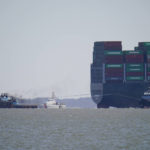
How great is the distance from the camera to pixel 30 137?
52.7 m

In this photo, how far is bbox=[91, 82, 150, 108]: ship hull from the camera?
166 meters

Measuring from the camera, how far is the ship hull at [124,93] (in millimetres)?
165500

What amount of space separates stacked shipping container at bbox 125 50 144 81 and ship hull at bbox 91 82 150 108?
9.78 ft

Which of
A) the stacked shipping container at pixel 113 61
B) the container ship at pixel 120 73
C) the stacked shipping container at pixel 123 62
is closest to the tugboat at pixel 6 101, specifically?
the container ship at pixel 120 73

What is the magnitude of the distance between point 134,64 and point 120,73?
481cm

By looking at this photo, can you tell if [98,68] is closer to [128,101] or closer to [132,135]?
[128,101]

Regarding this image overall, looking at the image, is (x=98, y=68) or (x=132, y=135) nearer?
(x=132, y=135)

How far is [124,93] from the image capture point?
545ft

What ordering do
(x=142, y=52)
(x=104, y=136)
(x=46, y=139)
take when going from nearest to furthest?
(x=46, y=139)
(x=104, y=136)
(x=142, y=52)

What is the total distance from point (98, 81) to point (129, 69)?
1279 centimetres

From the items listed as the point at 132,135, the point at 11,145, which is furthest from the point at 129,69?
the point at 11,145

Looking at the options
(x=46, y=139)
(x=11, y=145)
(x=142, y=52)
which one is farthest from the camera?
(x=142, y=52)

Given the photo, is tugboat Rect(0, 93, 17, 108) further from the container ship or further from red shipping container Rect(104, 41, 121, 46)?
red shipping container Rect(104, 41, 121, 46)

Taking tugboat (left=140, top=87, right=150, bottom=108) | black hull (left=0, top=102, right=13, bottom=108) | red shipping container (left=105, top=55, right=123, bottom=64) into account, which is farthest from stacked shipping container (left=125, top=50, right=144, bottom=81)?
black hull (left=0, top=102, right=13, bottom=108)
